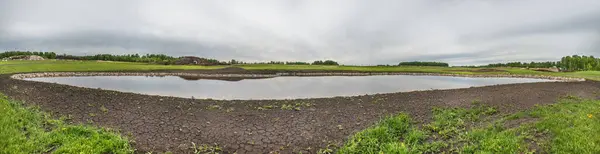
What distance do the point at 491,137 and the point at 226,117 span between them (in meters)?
10.3

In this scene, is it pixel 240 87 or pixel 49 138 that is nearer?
pixel 49 138

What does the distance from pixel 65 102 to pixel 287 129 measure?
11725 mm

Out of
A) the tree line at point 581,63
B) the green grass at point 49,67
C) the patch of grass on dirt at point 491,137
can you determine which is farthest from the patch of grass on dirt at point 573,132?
the tree line at point 581,63

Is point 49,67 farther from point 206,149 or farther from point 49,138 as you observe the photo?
point 206,149

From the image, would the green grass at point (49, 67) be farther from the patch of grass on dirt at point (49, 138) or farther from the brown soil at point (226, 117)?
the patch of grass on dirt at point (49, 138)

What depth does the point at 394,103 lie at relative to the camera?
1798 cm

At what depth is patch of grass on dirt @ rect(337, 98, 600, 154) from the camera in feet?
24.2

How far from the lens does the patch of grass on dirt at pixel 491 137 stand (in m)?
7.37

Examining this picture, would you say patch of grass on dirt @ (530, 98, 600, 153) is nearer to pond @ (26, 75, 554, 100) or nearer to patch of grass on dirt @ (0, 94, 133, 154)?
patch of grass on dirt @ (0, 94, 133, 154)

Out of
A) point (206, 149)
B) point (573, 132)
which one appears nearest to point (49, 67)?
point (206, 149)

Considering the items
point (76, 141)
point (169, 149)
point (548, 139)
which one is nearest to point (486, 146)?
point (548, 139)

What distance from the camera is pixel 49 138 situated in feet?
28.0

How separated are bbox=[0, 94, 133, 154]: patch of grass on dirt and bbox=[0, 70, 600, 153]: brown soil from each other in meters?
0.84

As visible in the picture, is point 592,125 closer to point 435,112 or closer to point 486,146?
point 486,146
